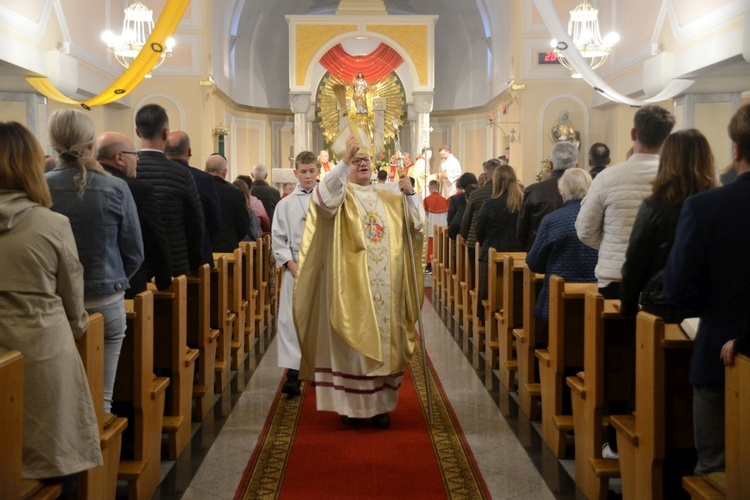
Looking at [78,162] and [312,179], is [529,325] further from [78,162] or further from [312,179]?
[78,162]

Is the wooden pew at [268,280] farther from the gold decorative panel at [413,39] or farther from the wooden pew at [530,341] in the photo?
the gold decorative panel at [413,39]

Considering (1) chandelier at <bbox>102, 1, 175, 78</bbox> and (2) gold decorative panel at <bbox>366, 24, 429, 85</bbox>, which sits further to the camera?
(2) gold decorative panel at <bbox>366, 24, 429, 85</bbox>

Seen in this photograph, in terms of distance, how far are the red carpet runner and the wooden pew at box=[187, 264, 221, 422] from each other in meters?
0.45

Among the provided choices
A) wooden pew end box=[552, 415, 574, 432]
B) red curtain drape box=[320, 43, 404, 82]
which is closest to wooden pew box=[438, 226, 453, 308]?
wooden pew end box=[552, 415, 574, 432]

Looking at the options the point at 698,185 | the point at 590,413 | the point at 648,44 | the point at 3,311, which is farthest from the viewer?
the point at 648,44

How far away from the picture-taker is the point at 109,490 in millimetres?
3559

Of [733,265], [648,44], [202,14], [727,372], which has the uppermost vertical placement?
[202,14]

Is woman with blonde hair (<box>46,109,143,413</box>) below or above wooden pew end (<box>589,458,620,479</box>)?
above

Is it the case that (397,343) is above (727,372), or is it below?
below

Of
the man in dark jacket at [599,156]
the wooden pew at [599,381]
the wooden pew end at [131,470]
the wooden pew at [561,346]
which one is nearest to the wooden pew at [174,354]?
the wooden pew end at [131,470]

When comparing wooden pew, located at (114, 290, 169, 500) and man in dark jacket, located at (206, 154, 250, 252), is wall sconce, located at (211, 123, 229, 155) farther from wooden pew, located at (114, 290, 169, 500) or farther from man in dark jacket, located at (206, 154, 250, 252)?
wooden pew, located at (114, 290, 169, 500)

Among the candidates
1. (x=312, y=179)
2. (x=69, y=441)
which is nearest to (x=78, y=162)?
(x=69, y=441)

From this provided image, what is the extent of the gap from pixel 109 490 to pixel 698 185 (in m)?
2.68

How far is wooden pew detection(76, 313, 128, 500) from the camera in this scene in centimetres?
317
